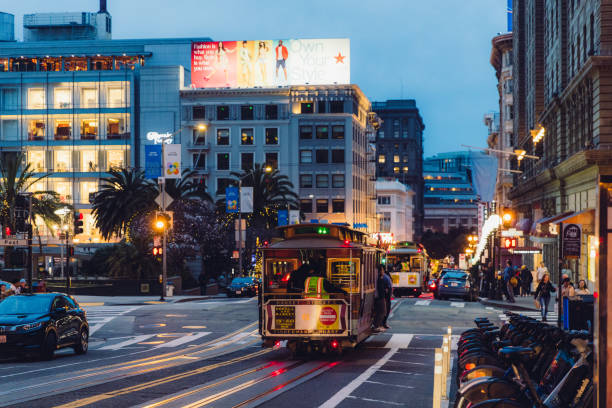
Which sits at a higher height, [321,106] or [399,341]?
[321,106]

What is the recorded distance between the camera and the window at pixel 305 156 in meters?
106

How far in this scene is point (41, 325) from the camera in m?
21.3

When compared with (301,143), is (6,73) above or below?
above

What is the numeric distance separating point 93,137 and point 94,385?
91.6 m

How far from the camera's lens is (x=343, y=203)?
107000 millimetres

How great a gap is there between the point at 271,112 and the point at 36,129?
28434mm

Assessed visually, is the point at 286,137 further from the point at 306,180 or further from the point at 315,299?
the point at 315,299

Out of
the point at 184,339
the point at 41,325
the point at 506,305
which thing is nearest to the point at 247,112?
the point at 506,305

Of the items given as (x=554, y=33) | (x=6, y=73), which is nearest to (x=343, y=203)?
(x=6, y=73)

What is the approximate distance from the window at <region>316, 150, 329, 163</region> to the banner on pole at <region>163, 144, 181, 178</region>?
5859 centimetres

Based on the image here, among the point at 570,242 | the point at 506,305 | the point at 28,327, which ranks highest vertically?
the point at 570,242

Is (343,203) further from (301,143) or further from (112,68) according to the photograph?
(112,68)

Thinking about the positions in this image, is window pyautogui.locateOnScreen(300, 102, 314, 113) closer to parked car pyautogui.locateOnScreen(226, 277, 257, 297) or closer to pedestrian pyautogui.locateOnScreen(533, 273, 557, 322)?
parked car pyautogui.locateOnScreen(226, 277, 257, 297)

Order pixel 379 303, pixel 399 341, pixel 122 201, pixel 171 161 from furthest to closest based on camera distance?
pixel 122 201 → pixel 171 161 → pixel 399 341 → pixel 379 303
